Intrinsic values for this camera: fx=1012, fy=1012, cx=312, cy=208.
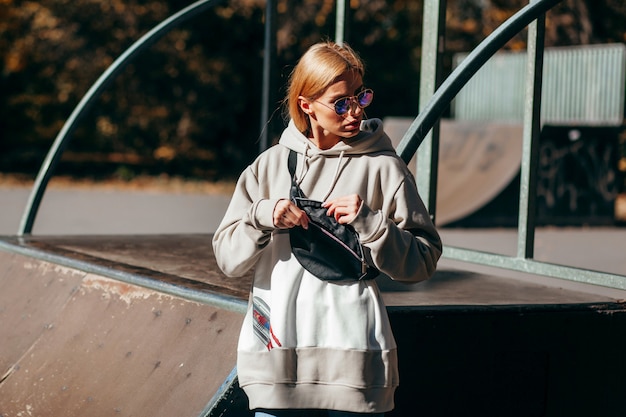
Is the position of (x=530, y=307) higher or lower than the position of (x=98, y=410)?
higher

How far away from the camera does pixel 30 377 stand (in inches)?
167

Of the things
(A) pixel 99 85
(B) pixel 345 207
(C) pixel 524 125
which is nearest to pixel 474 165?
(A) pixel 99 85

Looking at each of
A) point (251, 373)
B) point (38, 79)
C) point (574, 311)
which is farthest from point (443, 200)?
point (38, 79)

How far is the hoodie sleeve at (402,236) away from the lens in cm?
258

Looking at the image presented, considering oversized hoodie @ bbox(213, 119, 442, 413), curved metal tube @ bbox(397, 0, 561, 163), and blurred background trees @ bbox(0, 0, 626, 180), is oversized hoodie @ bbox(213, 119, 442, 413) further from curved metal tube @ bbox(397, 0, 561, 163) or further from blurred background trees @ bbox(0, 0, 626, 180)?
blurred background trees @ bbox(0, 0, 626, 180)

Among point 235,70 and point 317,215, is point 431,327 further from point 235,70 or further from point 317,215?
point 235,70

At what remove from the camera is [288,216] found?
2.62 metres

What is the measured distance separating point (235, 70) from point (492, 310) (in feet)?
66.8

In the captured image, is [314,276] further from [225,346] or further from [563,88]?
[563,88]

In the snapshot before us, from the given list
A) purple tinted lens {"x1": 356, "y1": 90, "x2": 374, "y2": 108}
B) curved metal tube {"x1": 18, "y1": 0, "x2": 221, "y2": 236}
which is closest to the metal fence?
curved metal tube {"x1": 18, "y1": 0, "x2": 221, "y2": 236}

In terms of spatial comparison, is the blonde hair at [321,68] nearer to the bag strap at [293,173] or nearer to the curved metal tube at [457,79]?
the bag strap at [293,173]

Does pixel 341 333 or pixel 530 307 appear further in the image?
pixel 530 307

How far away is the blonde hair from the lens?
273cm

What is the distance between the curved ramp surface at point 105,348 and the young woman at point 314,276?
0.62m
